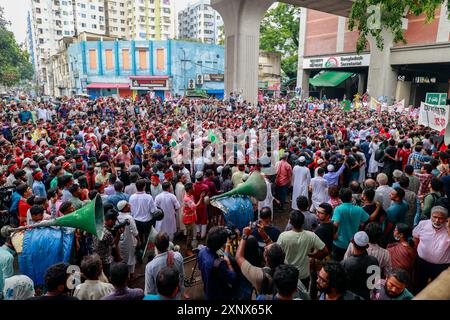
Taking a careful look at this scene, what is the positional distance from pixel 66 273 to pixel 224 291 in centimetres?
136

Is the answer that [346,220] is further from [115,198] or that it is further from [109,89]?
[109,89]

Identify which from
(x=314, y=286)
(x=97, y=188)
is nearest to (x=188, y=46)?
(x=97, y=188)

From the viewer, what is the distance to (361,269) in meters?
2.88

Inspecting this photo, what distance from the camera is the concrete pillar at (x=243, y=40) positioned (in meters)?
20.3

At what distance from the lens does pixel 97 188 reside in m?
4.89

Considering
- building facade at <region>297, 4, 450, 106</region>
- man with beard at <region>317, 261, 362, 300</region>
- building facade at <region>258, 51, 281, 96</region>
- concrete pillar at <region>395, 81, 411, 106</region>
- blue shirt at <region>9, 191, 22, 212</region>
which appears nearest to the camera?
man with beard at <region>317, 261, 362, 300</region>

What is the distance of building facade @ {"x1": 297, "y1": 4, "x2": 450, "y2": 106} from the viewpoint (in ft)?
70.6

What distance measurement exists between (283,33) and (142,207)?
36401 millimetres

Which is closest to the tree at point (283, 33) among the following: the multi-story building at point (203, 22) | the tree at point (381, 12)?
the tree at point (381, 12)

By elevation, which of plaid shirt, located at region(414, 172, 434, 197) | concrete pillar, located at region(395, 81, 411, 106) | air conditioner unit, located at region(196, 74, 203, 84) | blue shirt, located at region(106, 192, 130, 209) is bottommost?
blue shirt, located at region(106, 192, 130, 209)

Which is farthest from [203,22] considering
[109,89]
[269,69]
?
Answer: [109,89]

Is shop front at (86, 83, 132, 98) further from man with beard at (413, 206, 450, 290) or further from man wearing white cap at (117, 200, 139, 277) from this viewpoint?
man with beard at (413, 206, 450, 290)

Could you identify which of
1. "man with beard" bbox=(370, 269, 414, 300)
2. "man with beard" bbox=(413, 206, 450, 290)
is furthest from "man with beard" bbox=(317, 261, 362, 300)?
"man with beard" bbox=(413, 206, 450, 290)
